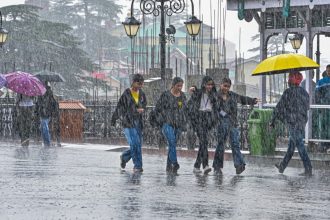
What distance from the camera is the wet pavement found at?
38.3ft

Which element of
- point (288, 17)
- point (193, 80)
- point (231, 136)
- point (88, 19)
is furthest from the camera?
point (88, 19)

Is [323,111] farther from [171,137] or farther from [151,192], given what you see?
[151,192]

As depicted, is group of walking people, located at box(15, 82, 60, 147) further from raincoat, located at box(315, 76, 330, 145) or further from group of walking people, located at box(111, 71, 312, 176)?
group of walking people, located at box(111, 71, 312, 176)

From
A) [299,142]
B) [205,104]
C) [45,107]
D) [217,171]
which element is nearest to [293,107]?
[299,142]

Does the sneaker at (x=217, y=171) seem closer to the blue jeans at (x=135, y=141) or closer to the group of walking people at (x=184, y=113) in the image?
the group of walking people at (x=184, y=113)

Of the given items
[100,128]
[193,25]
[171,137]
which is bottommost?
[100,128]

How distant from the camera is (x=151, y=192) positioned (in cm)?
1419

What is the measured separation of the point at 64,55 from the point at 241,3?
5231 centimetres

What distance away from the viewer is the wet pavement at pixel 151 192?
1166 cm

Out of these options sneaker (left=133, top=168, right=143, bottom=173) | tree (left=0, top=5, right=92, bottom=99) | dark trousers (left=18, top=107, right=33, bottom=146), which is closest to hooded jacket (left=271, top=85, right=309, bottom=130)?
sneaker (left=133, top=168, right=143, bottom=173)

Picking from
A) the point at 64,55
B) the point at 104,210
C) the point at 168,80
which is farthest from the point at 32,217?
the point at 64,55

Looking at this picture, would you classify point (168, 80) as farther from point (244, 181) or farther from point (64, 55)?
point (64, 55)

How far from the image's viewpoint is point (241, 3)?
2416 cm

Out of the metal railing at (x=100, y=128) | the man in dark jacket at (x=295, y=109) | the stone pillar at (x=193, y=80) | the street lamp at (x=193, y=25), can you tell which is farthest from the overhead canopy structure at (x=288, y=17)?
the stone pillar at (x=193, y=80)
